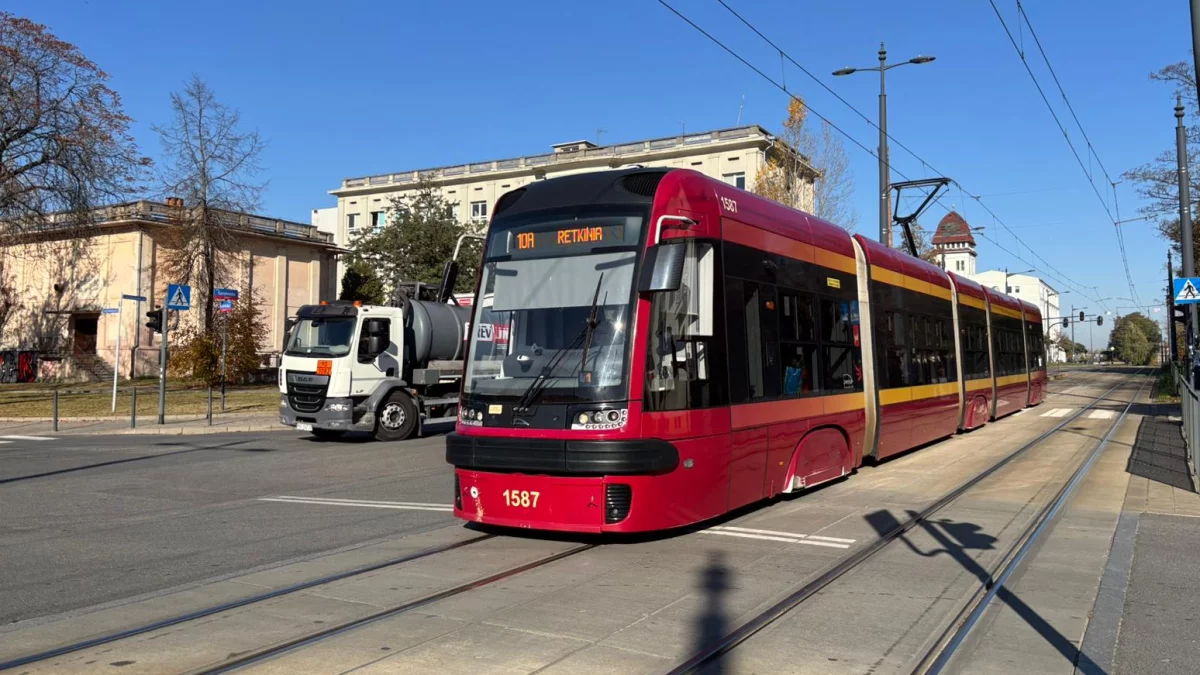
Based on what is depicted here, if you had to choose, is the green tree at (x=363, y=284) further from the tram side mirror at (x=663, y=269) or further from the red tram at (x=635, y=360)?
the tram side mirror at (x=663, y=269)

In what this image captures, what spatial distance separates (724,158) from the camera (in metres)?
63.6

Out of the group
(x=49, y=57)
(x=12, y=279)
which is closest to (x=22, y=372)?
(x=12, y=279)

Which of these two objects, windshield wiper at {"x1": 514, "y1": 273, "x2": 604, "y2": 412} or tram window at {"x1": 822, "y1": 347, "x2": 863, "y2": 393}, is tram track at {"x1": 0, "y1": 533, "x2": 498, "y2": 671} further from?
tram window at {"x1": 822, "y1": 347, "x2": 863, "y2": 393}

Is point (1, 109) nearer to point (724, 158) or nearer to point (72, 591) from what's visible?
point (72, 591)

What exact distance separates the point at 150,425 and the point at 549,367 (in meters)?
19.4

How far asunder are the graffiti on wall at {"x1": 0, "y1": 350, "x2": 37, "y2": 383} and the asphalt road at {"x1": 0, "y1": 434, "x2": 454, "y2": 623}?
119 feet

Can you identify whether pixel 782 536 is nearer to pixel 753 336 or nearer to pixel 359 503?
→ pixel 753 336

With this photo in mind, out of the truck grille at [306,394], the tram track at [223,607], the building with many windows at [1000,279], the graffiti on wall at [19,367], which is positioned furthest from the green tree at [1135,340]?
the tram track at [223,607]

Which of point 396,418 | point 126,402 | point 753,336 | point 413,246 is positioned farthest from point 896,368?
point 413,246

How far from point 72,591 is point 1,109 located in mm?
30722

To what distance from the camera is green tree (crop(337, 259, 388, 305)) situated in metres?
50.2

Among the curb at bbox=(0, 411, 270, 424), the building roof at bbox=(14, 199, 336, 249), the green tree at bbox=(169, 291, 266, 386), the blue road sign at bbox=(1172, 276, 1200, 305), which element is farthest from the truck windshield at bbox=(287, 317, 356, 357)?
the building roof at bbox=(14, 199, 336, 249)

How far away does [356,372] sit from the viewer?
61.0 ft

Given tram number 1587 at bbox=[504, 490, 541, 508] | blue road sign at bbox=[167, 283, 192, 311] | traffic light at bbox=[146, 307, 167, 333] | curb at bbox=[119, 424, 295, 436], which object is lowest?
curb at bbox=[119, 424, 295, 436]
